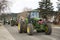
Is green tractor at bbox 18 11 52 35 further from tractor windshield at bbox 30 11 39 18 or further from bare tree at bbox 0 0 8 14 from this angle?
bare tree at bbox 0 0 8 14

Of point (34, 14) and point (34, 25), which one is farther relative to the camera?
point (34, 14)

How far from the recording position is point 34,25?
603 inches

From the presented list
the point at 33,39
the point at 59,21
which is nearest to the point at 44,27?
the point at 33,39

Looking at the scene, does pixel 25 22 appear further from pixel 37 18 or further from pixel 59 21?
pixel 59 21

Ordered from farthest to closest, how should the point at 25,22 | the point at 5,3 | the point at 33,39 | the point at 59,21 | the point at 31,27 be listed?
1. the point at 5,3
2. the point at 59,21
3. the point at 25,22
4. the point at 31,27
5. the point at 33,39

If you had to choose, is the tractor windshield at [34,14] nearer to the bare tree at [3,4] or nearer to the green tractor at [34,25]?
the green tractor at [34,25]

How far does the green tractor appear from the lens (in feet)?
47.6

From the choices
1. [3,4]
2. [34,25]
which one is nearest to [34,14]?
[34,25]

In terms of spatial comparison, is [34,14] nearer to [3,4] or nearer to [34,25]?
[34,25]

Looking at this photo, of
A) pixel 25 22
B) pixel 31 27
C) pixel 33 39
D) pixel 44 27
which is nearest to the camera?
pixel 33 39

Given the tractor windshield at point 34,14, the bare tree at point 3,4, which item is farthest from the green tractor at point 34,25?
the bare tree at point 3,4

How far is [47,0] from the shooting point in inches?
1940

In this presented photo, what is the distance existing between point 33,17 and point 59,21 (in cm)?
2836

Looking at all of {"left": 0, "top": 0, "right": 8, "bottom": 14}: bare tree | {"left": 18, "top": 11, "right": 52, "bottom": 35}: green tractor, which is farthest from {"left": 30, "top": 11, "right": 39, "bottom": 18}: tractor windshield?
{"left": 0, "top": 0, "right": 8, "bottom": 14}: bare tree
